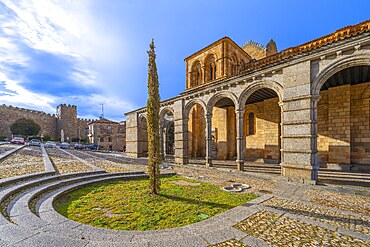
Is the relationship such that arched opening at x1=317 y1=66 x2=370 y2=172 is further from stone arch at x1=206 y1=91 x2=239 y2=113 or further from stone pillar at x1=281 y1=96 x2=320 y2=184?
stone arch at x1=206 y1=91 x2=239 y2=113

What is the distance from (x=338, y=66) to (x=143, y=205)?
923 centimetres

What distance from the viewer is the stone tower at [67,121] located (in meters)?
53.5

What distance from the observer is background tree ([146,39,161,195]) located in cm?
629

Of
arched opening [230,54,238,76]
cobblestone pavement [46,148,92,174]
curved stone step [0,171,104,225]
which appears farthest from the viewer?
arched opening [230,54,238,76]

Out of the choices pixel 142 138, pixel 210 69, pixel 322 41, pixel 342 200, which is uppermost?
pixel 210 69

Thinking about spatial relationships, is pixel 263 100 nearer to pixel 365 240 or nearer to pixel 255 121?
pixel 255 121

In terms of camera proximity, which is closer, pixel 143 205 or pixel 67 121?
pixel 143 205

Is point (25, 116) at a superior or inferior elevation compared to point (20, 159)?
superior

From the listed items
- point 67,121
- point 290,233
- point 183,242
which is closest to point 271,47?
point 290,233

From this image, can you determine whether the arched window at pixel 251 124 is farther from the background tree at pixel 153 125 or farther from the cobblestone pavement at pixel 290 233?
the cobblestone pavement at pixel 290 233

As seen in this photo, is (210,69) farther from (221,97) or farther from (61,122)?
(61,122)

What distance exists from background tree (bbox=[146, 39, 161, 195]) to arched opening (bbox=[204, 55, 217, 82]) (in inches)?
564

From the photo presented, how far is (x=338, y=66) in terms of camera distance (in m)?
7.34

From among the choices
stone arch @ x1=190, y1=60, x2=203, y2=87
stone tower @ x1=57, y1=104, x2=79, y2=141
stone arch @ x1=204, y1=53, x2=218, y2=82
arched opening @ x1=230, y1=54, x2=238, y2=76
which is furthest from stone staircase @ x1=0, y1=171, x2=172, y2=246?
stone tower @ x1=57, y1=104, x2=79, y2=141
